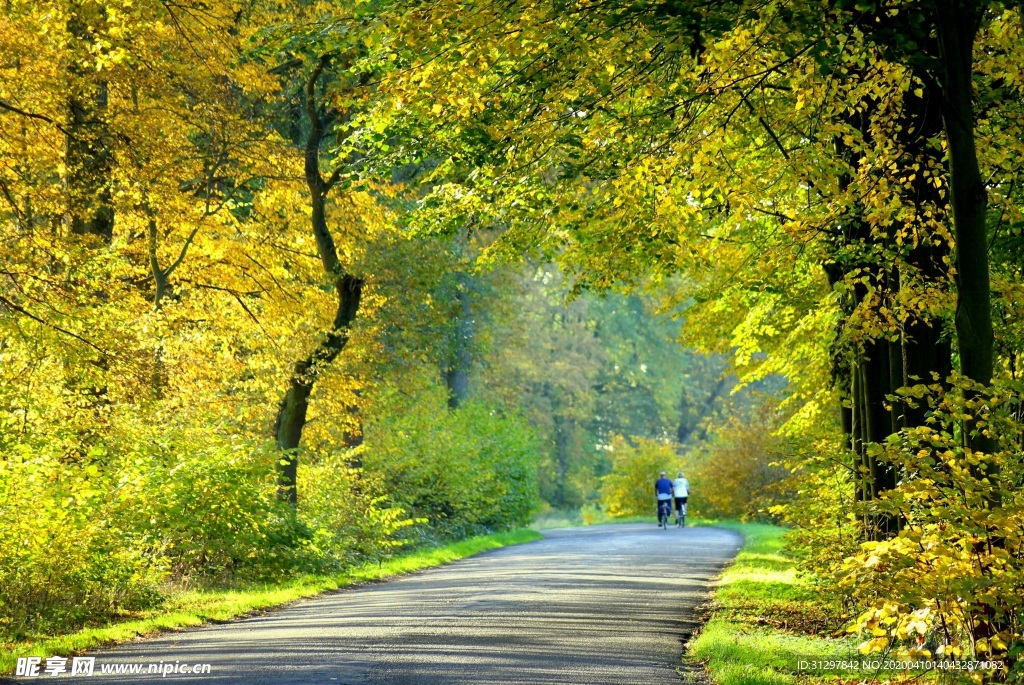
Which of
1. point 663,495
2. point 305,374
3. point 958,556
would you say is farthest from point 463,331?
point 958,556

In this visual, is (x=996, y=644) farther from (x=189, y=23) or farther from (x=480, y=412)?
(x=480, y=412)

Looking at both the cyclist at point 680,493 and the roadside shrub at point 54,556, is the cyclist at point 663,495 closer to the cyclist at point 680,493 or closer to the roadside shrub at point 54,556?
the cyclist at point 680,493

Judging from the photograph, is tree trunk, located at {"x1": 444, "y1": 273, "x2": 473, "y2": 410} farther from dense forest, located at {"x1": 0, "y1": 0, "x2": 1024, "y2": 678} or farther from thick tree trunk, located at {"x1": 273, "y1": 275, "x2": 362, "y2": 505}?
thick tree trunk, located at {"x1": 273, "y1": 275, "x2": 362, "y2": 505}

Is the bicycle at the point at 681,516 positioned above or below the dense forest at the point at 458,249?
below

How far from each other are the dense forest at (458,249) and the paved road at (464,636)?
177 centimetres

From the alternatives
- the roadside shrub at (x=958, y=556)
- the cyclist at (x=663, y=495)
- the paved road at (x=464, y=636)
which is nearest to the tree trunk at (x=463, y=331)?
the cyclist at (x=663, y=495)

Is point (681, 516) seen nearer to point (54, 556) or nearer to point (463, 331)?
point (463, 331)

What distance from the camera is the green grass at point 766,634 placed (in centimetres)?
882

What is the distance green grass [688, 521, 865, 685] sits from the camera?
28.9 ft

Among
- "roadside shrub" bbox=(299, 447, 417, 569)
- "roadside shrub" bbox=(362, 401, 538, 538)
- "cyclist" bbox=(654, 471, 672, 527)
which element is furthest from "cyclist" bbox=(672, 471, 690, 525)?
"roadside shrub" bbox=(299, 447, 417, 569)

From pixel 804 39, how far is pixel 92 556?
905 cm

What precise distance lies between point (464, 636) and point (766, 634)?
3011 mm

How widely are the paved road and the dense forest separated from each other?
1.77 metres

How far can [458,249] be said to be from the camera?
2934 centimetres
